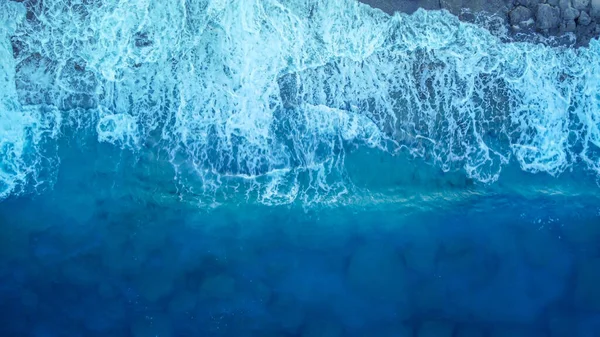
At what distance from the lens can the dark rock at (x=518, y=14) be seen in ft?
18.1

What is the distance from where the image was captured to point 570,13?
5.53m

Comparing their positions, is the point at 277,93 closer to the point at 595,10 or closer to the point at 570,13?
the point at 570,13

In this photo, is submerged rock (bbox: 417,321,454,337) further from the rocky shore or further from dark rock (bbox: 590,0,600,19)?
dark rock (bbox: 590,0,600,19)

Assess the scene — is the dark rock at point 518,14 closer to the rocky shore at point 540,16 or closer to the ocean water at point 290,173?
the rocky shore at point 540,16

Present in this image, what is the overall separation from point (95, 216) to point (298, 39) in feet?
8.62

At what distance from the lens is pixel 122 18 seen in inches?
209

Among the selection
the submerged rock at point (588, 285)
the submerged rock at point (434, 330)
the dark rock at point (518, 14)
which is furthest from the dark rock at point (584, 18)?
the submerged rock at point (434, 330)

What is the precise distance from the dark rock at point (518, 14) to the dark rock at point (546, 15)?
12cm

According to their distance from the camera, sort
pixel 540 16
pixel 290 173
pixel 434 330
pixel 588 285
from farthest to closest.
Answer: pixel 540 16 → pixel 290 173 → pixel 588 285 → pixel 434 330

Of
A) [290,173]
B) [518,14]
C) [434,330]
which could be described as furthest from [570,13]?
[434,330]

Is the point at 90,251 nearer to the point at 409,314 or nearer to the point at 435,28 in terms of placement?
the point at 409,314

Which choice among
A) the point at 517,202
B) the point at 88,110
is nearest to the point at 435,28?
the point at 517,202

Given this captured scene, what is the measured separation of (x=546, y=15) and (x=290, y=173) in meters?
3.13

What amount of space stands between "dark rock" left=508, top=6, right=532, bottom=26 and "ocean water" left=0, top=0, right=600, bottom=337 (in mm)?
252
